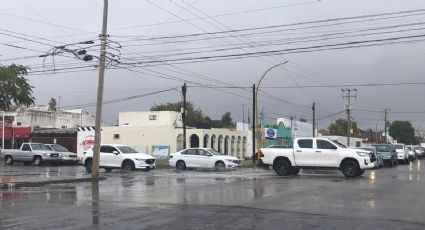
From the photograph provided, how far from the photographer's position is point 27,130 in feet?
189

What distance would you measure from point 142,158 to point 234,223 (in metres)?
21.0

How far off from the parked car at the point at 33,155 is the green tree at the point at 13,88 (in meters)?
16.1

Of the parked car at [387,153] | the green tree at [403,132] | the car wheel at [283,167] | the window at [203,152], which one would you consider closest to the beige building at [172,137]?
the window at [203,152]

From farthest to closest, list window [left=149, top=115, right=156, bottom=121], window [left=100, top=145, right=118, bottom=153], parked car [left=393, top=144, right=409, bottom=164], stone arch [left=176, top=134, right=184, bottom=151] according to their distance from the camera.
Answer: window [left=149, top=115, right=156, bottom=121] → stone arch [left=176, top=134, right=184, bottom=151] → parked car [left=393, top=144, right=409, bottom=164] → window [left=100, top=145, right=118, bottom=153]

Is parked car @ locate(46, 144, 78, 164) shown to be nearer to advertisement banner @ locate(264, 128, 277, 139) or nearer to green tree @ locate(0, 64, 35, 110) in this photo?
green tree @ locate(0, 64, 35, 110)

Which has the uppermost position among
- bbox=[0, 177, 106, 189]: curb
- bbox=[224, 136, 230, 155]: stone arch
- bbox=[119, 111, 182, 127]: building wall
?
bbox=[119, 111, 182, 127]: building wall

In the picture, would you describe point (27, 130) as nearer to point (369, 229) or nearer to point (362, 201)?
Result: point (362, 201)

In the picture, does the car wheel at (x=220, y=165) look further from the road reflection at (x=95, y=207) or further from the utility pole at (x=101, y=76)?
the road reflection at (x=95, y=207)

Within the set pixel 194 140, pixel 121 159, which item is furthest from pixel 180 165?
pixel 194 140

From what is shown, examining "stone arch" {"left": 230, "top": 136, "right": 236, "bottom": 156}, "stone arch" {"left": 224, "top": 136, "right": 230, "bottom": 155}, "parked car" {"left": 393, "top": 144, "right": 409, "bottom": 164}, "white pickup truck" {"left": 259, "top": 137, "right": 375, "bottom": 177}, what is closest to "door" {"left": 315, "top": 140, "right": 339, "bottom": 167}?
"white pickup truck" {"left": 259, "top": 137, "right": 375, "bottom": 177}

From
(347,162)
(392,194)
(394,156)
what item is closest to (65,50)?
(347,162)

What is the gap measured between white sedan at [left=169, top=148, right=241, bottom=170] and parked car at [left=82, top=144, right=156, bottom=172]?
3642 mm

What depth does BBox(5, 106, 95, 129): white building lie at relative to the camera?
233 feet

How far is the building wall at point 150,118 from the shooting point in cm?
6147
